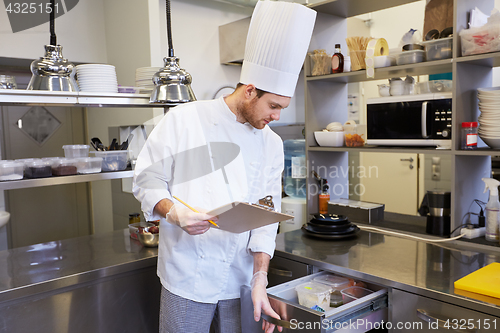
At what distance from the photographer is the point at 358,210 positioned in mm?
2547

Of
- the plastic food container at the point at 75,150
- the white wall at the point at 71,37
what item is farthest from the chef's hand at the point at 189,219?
the white wall at the point at 71,37

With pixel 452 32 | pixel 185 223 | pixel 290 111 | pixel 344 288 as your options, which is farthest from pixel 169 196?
pixel 290 111

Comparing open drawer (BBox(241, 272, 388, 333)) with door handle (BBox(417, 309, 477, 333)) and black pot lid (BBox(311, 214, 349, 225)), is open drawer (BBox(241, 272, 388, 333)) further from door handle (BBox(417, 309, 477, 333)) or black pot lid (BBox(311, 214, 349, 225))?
black pot lid (BBox(311, 214, 349, 225))

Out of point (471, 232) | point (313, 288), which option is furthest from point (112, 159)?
point (471, 232)

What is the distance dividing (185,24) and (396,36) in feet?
8.63

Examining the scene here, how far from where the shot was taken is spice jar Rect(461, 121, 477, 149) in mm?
1959

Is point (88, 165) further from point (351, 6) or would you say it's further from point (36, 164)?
point (351, 6)

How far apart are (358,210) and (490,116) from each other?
92cm

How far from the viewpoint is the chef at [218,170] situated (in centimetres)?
154

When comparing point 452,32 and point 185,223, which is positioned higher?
point 452,32

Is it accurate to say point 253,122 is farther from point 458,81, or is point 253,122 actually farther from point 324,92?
point 324,92

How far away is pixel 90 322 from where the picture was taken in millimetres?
1866

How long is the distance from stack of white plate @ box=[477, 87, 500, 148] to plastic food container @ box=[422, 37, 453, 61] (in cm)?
24

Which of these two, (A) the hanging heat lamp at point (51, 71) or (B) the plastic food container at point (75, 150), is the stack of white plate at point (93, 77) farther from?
(B) the plastic food container at point (75, 150)
